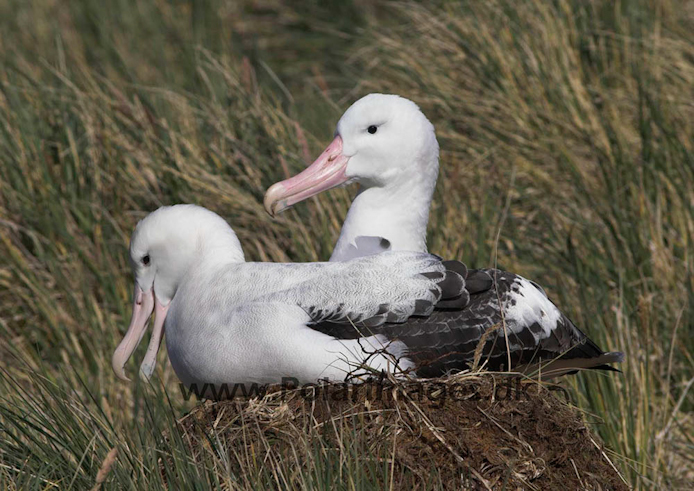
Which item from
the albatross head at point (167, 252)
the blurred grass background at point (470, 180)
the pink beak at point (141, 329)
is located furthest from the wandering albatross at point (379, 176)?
the blurred grass background at point (470, 180)

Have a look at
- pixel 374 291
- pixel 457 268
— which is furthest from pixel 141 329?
pixel 457 268

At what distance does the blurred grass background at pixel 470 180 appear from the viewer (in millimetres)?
4938

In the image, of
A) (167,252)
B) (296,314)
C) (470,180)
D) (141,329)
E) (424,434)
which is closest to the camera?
(424,434)

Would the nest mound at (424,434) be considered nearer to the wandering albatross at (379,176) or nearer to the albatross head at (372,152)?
the wandering albatross at (379,176)

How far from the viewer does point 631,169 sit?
19.5ft

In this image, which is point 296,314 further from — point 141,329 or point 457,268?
point 141,329

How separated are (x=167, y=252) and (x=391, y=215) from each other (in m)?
0.93

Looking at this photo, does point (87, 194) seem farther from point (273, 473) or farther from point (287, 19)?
point (287, 19)

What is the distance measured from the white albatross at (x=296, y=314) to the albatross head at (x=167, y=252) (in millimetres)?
136

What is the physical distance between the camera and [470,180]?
6.34m

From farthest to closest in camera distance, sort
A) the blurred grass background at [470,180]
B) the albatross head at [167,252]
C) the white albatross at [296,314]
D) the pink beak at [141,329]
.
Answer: the blurred grass background at [470,180], the pink beak at [141,329], the albatross head at [167,252], the white albatross at [296,314]

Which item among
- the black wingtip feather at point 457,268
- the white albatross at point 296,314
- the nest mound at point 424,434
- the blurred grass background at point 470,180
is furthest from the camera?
the blurred grass background at point 470,180

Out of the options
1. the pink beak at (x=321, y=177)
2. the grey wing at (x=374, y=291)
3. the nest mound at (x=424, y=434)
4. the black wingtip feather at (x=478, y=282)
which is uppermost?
the pink beak at (x=321, y=177)

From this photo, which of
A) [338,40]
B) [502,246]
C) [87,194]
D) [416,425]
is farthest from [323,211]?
[338,40]
